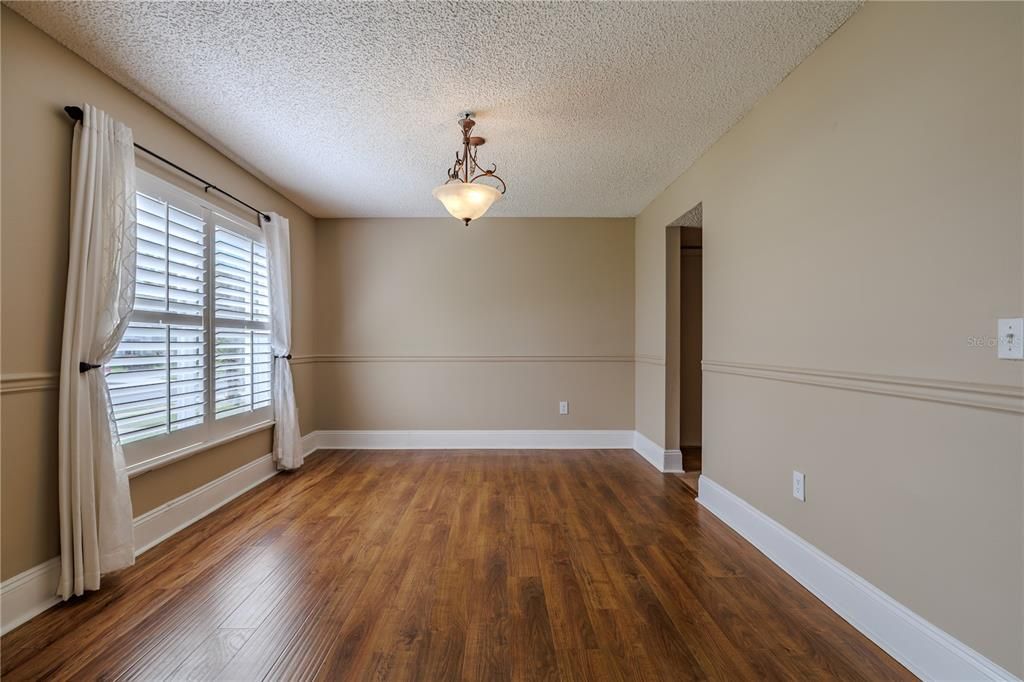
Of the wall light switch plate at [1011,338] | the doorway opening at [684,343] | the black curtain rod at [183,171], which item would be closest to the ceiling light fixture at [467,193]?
the black curtain rod at [183,171]

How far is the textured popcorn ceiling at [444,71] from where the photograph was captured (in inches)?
71.3

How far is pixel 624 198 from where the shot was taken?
165 inches

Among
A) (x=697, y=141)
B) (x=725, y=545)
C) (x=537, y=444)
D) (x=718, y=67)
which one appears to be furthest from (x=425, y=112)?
(x=537, y=444)

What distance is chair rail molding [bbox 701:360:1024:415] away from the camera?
1.29m

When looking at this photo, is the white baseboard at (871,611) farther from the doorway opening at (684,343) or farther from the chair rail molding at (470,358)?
the chair rail molding at (470,358)

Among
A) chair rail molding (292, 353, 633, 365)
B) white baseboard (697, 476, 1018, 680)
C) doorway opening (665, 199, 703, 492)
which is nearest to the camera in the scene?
white baseboard (697, 476, 1018, 680)

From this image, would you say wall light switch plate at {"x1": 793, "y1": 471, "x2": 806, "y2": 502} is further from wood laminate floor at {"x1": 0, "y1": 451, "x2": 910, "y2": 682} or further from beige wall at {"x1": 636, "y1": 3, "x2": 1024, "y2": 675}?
wood laminate floor at {"x1": 0, "y1": 451, "x2": 910, "y2": 682}

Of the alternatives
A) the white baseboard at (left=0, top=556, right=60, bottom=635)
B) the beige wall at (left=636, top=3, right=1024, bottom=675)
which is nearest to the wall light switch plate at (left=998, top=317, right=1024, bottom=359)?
the beige wall at (left=636, top=3, right=1024, bottom=675)

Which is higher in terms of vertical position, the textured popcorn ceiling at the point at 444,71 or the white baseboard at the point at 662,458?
the textured popcorn ceiling at the point at 444,71

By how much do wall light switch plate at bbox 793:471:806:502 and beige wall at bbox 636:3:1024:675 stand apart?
4cm

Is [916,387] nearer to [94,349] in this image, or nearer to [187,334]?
[94,349]

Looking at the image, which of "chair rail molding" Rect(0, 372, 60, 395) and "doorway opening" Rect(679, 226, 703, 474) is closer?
"chair rail molding" Rect(0, 372, 60, 395)

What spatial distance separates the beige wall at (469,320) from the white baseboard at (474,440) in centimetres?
8

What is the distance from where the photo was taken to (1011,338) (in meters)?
1.26
